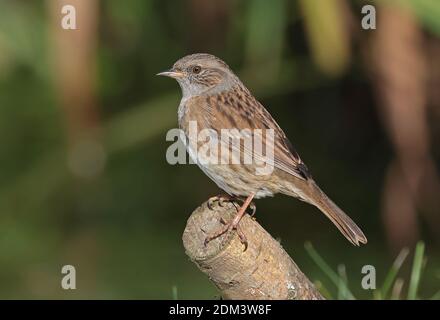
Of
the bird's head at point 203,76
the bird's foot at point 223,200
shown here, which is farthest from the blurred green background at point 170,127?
the bird's foot at point 223,200

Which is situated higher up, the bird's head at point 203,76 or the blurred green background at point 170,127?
the bird's head at point 203,76

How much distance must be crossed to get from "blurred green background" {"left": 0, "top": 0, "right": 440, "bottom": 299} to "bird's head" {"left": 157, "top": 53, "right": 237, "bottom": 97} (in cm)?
185

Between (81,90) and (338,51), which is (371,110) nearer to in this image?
(338,51)

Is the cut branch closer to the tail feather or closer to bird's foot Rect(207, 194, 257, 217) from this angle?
bird's foot Rect(207, 194, 257, 217)

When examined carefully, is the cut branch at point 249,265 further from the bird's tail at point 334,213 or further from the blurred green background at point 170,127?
the blurred green background at point 170,127

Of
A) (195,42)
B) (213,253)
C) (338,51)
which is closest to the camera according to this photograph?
(213,253)

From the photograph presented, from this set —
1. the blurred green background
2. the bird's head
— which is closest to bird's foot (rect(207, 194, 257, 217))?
the bird's head

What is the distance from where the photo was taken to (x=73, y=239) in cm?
902

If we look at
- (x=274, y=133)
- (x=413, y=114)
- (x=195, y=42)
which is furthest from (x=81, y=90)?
(x=274, y=133)

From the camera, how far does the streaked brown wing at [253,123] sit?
5.33 m

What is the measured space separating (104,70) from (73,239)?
4.92ft

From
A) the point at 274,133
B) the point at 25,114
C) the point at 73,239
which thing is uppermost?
the point at 274,133

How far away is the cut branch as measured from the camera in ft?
14.5

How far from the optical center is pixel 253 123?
538cm
